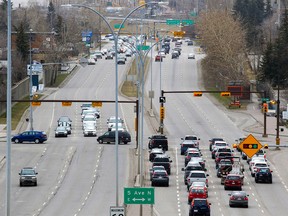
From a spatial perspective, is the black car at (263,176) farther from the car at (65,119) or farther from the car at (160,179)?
the car at (65,119)

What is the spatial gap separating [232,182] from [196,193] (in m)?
6.39

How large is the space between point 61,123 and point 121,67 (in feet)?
210

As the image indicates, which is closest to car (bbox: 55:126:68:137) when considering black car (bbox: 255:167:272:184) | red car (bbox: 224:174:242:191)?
black car (bbox: 255:167:272:184)

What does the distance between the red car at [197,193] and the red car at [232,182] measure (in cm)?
514

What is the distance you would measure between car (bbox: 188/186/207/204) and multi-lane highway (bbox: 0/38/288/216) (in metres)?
0.60

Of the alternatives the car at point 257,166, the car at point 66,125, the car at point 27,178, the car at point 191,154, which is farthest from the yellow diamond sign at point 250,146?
the car at point 66,125

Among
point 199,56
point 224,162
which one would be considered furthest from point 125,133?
point 199,56

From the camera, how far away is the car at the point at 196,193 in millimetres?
63156

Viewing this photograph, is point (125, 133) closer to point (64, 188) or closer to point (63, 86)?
point (64, 188)

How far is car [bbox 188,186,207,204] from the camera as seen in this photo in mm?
63156

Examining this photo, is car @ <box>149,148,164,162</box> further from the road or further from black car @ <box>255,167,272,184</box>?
black car @ <box>255,167,272,184</box>

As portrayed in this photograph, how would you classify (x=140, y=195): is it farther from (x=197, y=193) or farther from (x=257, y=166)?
(x=257, y=166)

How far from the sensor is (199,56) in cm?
18588

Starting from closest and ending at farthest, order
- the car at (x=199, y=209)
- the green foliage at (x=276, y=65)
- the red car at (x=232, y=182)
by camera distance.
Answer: the car at (x=199, y=209) < the red car at (x=232, y=182) < the green foliage at (x=276, y=65)
